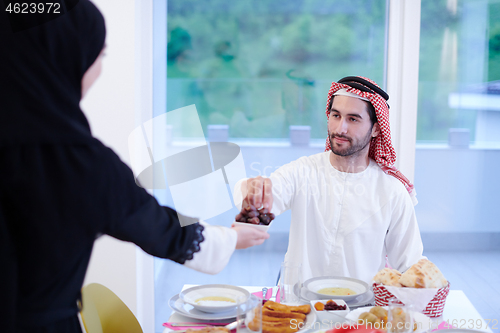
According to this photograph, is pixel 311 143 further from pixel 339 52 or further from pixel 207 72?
pixel 207 72

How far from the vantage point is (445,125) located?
296 cm

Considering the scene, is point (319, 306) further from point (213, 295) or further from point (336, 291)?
point (213, 295)

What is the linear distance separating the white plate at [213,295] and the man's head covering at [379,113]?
1106 millimetres

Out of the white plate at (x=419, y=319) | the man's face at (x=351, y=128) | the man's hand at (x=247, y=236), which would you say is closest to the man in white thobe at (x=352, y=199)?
the man's face at (x=351, y=128)

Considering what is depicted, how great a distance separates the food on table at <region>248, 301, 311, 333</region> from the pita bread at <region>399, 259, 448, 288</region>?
12.2 inches

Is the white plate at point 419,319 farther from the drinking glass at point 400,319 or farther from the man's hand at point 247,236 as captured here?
the man's hand at point 247,236

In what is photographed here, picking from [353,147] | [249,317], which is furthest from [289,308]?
[353,147]

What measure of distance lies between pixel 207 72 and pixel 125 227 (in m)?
2.11

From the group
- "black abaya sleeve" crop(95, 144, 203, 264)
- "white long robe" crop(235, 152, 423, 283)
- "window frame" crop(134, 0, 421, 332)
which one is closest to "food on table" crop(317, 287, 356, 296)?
"white long robe" crop(235, 152, 423, 283)

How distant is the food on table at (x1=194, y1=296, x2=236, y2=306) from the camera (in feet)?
4.68

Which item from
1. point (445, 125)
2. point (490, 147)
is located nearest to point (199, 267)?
point (445, 125)

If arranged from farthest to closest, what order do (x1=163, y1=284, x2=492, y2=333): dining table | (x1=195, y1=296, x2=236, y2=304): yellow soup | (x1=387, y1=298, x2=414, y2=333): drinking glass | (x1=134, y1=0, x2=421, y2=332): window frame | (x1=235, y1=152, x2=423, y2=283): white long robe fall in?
1. (x1=134, y1=0, x2=421, y2=332): window frame
2. (x1=235, y1=152, x2=423, y2=283): white long robe
3. (x1=195, y1=296, x2=236, y2=304): yellow soup
4. (x1=163, y1=284, x2=492, y2=333): dining table
5. (x1=387, y1=298, x2=414, y2=333): drinking glass

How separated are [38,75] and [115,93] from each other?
1.72m

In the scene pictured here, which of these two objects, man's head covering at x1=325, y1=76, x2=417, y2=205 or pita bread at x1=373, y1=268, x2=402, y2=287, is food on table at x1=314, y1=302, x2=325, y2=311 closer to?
pita bread at x1=373, y1=268, x2=402, y2=287
